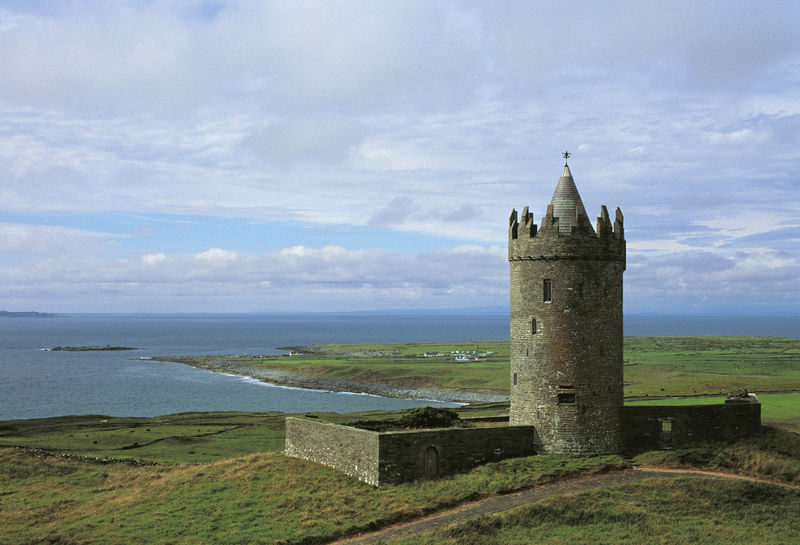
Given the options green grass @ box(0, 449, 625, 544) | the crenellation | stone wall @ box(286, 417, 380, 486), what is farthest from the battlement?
stone wall @ box(286, 417, 380, 486)

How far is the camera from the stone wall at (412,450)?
27.3 meters

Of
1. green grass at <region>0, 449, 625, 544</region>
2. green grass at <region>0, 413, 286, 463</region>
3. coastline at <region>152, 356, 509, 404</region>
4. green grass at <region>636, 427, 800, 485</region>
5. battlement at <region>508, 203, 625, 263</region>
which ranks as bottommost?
coastline at <region>152, 356, 509, 404</region>

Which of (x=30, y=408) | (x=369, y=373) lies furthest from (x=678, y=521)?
(x=369, y=373)

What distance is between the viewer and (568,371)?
30.3 meters

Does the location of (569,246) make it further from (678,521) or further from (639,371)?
(639,371)

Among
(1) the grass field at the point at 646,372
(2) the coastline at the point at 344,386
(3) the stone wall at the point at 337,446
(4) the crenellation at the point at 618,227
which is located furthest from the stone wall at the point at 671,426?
(2) the coastline at the point at 344,386

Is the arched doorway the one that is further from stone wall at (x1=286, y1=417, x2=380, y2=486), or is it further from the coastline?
the coastline

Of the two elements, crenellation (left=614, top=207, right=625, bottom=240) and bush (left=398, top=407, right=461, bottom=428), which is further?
crenellation (left=614, top=207, right=625, bottom=240)

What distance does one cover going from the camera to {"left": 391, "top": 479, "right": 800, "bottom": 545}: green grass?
22.8 metres

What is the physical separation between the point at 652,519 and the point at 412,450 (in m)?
9.25

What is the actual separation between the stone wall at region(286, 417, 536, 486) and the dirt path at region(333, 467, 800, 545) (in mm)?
2697

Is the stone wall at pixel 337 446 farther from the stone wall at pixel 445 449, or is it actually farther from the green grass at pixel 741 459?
the green grass at pixel 741 459

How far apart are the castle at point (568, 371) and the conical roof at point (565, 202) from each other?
5 centimetres

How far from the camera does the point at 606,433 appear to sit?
30500 millimetres
